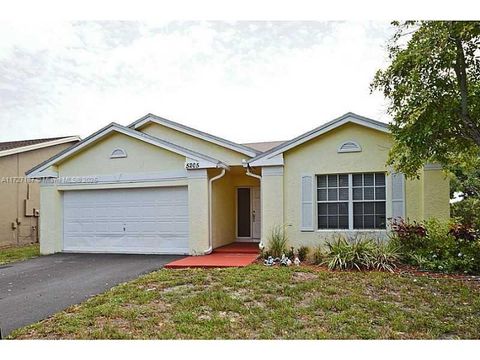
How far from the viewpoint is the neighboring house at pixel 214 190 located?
1045cm

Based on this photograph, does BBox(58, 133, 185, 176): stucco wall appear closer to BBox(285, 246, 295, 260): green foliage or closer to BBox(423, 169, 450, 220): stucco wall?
BBox(285, 246, 295, 260): green foliage

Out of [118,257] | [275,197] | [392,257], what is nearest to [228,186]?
[275,197]

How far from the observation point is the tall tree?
704 centimetres

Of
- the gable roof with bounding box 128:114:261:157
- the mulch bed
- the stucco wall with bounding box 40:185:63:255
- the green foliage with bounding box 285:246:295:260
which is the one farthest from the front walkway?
the stucco wall with bounding box 40:185:63:255

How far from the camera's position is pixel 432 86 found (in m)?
7.40

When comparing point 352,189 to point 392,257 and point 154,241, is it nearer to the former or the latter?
point 392,257

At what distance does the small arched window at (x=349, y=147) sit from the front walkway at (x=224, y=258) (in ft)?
12.4

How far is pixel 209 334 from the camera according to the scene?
492 centimetres

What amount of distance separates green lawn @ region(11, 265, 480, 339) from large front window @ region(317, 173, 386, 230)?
246cm

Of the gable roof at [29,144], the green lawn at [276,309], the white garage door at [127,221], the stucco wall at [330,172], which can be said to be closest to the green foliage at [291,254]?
the stucco wall at [330,172]

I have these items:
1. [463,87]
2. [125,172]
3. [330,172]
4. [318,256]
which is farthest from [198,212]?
[463,87]

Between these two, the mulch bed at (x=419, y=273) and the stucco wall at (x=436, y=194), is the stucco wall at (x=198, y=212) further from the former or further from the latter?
the stucco wall at (x=436, y=194)

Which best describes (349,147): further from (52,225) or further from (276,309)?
(52,225)

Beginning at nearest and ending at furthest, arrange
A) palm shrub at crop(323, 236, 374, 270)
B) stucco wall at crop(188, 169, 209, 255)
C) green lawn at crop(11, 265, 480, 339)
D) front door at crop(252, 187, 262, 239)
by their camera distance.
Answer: green lawn at crop(11, 265, 480, 339) → palm shrub at crop(323, 236, 374, 270) → stucco wall at crop(188, 169, 209, 255) → front door at crop(252, 187, 262, 239)
